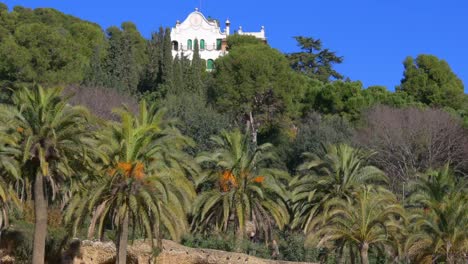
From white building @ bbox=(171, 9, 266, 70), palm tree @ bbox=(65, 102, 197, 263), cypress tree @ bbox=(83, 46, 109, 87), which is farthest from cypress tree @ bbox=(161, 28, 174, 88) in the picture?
palm tree @ bbox=(65, 102, 197, 263)

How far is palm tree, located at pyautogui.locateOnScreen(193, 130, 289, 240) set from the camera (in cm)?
3550

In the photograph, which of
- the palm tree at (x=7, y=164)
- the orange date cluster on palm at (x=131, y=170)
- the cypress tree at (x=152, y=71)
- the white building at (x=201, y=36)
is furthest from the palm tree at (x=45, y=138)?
the white building at (x=201, y=36)

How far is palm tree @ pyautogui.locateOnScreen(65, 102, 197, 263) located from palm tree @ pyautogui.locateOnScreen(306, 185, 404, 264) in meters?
7.26

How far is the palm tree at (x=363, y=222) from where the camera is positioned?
108 feet

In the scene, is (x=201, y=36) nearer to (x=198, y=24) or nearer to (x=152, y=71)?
(x=198, y=24)

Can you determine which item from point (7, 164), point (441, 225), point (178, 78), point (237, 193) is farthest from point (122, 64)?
point (7, 164)

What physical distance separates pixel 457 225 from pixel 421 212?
2532 millimetres

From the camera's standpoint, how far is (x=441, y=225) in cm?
3400

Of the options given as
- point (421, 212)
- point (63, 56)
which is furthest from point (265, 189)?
point (63, 56)

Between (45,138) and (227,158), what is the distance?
419 inches

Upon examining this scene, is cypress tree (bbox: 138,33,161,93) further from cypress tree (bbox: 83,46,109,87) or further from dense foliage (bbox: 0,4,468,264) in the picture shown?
cypress tree (bbox: 83,46,109,87)

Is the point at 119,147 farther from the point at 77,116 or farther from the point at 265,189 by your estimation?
the point at 265,189

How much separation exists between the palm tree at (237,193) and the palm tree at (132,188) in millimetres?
6974

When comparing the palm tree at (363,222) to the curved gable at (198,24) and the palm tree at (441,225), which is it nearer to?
the palm tree at (441,225)
